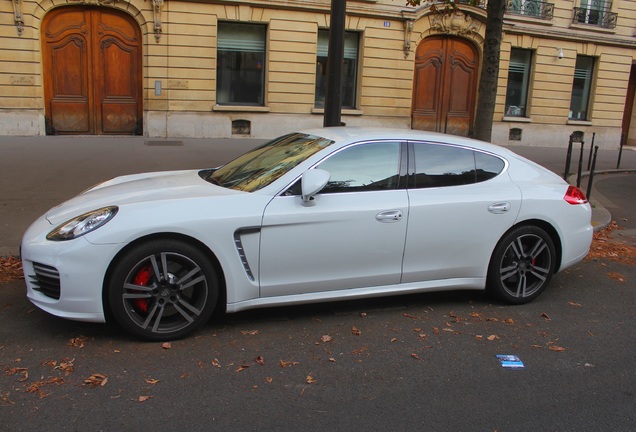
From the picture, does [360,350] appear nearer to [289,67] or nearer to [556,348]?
[556,348]

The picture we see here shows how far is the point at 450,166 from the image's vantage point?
16.4ft

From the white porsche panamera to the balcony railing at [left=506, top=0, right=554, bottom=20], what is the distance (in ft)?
61.8

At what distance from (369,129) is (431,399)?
8.30 ft

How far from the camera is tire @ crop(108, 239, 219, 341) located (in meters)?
4.02

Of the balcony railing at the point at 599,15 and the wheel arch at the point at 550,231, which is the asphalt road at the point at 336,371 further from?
the balcony railing at the point at 599,15

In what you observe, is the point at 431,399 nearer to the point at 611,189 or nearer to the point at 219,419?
the point at 219,419

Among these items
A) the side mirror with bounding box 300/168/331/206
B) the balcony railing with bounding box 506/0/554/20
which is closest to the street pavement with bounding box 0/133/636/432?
the side mirror with bounding box 300/168/331/206

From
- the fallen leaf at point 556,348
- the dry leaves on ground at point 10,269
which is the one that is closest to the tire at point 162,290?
the dry leaves on ground at point 10,269

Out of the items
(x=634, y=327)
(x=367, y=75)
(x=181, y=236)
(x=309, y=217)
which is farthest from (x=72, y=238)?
(x=367, y=75)

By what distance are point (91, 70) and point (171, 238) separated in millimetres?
15184

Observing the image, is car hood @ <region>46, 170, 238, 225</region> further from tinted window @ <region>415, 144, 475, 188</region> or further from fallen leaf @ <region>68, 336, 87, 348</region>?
tinted window @ <region>415, 144, 475, 188</region>

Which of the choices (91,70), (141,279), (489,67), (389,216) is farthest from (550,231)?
(91,70)

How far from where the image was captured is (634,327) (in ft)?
15.7

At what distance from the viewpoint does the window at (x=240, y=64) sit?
61.7ft
